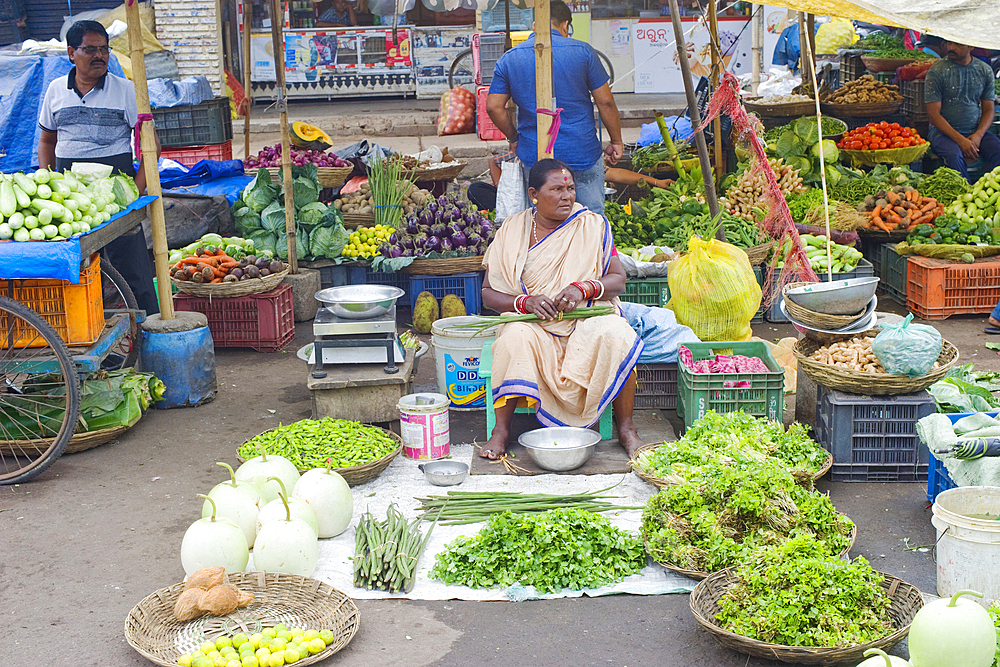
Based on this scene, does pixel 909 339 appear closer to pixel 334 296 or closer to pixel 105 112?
pixel 334 296

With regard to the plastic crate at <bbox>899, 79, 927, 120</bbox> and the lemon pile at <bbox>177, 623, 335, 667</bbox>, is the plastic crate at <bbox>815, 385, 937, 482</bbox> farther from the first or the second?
the plastic crate at <bbox>899, 79, 927, 120</bbox>

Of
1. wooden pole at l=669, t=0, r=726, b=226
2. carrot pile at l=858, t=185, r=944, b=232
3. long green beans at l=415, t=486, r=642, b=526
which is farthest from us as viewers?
carrot pile at l=858, t=185, r=944, b=232

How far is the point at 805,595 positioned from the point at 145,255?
17.1 ft

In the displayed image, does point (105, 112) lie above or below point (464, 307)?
above

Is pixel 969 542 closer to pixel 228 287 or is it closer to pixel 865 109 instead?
pixel 228 287

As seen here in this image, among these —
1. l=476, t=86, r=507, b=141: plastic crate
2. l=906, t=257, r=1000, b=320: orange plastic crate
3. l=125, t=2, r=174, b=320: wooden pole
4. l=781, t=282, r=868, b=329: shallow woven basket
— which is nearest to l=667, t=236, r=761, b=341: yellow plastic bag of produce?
l=781, t=282, r=868, b=329: shallow woven basket

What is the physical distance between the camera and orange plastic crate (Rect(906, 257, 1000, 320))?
23.9 feet

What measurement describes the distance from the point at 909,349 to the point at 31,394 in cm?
437

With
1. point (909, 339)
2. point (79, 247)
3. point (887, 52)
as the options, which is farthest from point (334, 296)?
point (887, 52)

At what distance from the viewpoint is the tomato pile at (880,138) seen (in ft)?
31.4

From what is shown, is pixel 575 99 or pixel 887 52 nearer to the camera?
pixel 575 99

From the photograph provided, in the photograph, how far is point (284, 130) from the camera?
7641mm

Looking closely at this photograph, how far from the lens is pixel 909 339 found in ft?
14.9

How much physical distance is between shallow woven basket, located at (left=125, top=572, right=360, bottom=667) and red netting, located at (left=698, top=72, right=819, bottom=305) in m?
4.22
